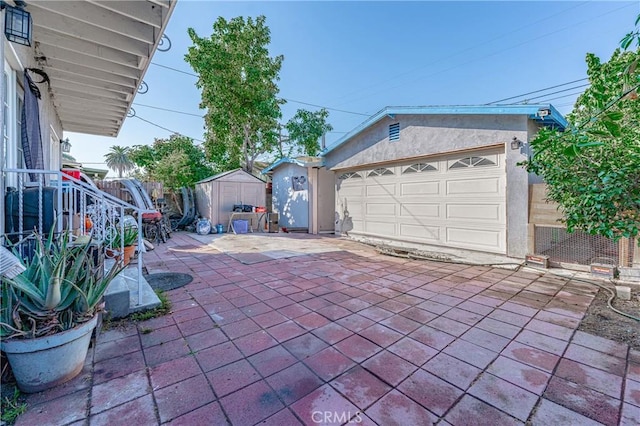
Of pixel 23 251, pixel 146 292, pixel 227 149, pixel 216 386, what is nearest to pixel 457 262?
pixel 216 386

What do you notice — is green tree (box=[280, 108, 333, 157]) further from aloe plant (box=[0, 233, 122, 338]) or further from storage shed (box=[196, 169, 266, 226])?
aloe plant (box=[0, 233, 122, 338])

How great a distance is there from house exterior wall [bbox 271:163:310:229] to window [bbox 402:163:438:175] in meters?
4.20

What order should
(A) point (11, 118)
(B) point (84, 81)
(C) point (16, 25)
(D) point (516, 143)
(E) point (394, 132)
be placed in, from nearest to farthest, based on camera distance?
(C) point (16, 25)
(A) point (11, 118)
(B) point (84, 81)
(D) point (516, 143)
(E) point (394, 132)

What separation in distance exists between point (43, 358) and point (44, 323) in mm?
214

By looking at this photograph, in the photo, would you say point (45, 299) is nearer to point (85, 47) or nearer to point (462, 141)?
point (85, 47)

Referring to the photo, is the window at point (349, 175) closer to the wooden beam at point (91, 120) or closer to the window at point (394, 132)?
the window at point (394, 132)

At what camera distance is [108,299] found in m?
2.71

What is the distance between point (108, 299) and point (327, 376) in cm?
236

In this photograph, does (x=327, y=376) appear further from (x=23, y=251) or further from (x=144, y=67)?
(x=144, y=67)

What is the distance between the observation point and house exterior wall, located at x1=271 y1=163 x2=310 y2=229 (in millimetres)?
10219

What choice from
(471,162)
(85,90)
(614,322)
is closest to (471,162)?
(471,162)

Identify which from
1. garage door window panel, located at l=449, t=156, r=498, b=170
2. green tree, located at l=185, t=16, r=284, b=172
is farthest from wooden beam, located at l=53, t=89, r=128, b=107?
garage door window panel, located at l=449, t=156, r=498, b=170

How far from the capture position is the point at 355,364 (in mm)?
2098

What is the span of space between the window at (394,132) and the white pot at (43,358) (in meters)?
6.90
